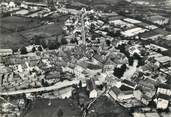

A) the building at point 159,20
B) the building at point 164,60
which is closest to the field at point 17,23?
the building at point 159,20

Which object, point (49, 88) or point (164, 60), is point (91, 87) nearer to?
point (49, 88)

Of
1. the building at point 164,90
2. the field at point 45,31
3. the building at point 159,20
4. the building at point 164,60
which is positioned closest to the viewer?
the building at point 164,90

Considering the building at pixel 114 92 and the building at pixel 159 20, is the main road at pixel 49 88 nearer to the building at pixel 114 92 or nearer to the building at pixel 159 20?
the building at pixel 114 92

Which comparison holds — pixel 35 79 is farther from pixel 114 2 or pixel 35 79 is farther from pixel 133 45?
pixel 114 2

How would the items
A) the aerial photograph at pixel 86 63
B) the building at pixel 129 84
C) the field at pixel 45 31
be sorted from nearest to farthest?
the aerial photograph at pixel 86 63
the building at pixel 129 84
the field at pixel 45 31

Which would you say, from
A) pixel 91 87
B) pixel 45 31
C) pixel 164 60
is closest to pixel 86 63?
pixel 91 87

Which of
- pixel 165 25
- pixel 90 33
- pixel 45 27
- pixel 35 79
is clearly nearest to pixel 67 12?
pixel 45 27

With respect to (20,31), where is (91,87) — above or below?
below

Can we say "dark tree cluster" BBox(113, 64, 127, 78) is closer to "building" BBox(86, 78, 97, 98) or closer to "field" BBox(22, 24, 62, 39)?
"building" BBox(86, 78, 97, 98)

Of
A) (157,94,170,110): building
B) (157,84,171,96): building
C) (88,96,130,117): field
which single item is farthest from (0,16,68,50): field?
(157,94,170,110): building
